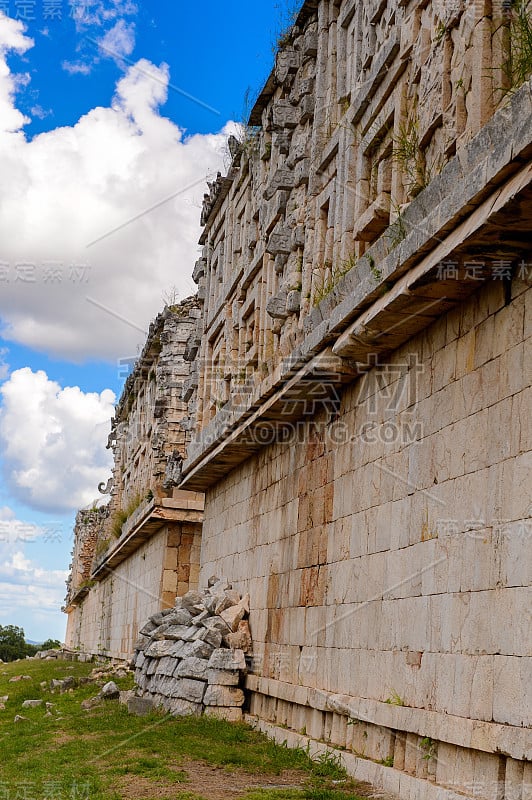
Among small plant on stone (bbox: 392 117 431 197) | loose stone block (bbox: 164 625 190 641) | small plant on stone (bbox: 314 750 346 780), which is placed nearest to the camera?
small plant on stone (bbox: 392 117 431 197)

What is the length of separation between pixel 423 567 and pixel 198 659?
5497 mm

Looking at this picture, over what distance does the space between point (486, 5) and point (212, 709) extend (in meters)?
8.54

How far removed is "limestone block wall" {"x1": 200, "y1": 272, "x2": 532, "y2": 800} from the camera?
20.2ft

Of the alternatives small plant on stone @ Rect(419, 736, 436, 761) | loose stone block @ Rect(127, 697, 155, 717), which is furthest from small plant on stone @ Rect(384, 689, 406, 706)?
loose stone block @ Rect(127, 697, 155, 717)

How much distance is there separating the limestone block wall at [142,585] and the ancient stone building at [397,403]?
6.49 m

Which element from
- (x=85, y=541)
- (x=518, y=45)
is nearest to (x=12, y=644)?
(x=85, y=541)

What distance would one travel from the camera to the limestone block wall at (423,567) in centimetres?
614

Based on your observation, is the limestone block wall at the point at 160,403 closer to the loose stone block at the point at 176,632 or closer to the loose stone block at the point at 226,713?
the loose stone block at the point at 176,632

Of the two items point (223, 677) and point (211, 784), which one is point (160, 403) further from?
point (211, 784)

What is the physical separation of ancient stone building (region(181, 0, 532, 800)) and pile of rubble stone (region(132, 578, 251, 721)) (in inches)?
12.8

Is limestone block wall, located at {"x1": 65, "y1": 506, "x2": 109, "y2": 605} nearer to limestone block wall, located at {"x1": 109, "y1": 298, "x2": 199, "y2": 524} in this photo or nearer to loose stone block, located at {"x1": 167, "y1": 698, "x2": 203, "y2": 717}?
limestone block wall, located at {"x1": 109, "y1": 298, "x2": 199, "y2": 524}

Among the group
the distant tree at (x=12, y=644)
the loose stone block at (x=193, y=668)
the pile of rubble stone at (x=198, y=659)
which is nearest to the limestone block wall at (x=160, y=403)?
the pile of rubble stone at (x=198, y=659)

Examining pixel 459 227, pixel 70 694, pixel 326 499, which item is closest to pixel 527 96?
pixel 459 227

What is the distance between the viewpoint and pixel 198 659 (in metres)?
12.2
